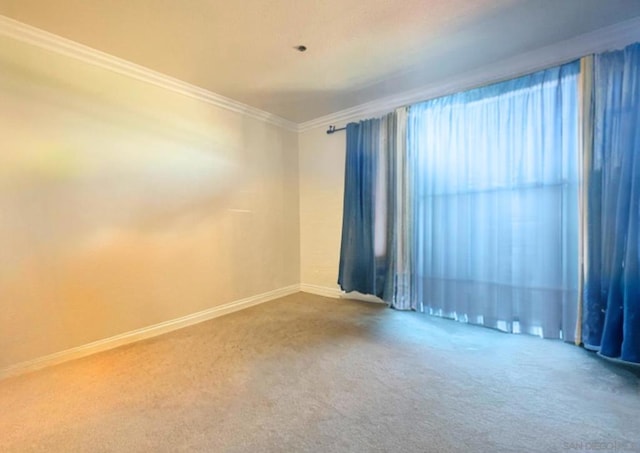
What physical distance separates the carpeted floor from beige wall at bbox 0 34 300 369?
1.22ft

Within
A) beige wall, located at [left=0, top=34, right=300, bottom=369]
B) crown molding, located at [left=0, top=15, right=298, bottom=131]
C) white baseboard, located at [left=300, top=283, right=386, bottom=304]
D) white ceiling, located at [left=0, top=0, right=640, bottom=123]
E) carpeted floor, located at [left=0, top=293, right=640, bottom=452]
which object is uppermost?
white ceiling, located at [left=0, top=0, right=640, bottom=123]

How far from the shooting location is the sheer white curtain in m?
2.25

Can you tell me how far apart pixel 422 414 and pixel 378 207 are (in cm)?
216

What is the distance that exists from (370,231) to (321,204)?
865mm

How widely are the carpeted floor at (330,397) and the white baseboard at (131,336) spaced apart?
0.09m

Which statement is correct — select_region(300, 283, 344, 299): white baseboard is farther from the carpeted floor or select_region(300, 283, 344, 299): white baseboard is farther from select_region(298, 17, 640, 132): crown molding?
select_region(298, 17, 640, 132): crown molding

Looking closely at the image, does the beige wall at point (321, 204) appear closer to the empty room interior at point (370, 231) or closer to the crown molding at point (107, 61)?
the empty room interior at point (370, 231)

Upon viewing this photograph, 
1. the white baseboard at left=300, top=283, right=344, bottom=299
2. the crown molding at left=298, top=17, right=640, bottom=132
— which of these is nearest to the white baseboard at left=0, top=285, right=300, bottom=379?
the white baseboard at left=300, top=283, right=344, bottom=299

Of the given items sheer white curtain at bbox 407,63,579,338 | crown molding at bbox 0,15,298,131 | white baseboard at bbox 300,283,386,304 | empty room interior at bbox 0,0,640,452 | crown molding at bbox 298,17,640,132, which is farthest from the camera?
white baseboard at bbox 300,283,386,304

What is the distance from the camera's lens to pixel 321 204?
12.8ft

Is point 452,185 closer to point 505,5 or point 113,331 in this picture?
point 505,5

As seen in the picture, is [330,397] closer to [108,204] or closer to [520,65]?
[108,204]

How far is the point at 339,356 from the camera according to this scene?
7.01 feet

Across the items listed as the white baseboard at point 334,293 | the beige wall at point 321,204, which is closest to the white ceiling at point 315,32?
the beige wall at point 321,204
